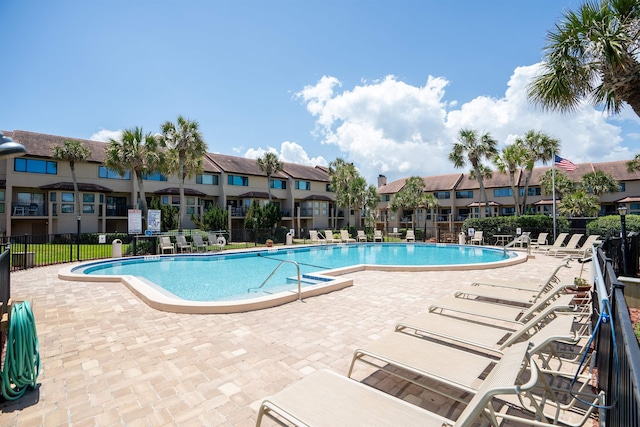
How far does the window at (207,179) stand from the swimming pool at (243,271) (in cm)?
1673

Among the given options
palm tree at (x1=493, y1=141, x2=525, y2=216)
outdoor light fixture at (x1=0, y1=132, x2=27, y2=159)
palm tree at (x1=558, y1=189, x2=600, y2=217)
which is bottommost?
outdoor light fixture at (x1=0, y1=132, x2=27, y2=159)

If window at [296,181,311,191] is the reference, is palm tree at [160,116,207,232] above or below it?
above

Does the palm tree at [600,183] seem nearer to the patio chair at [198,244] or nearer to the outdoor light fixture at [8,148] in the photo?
the patio chair at [198,244]

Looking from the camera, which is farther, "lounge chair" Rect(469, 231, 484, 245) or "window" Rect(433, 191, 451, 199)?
"window" Rect(433, 191, 451, 199)

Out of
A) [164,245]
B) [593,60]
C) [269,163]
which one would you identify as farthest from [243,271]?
[269,163]

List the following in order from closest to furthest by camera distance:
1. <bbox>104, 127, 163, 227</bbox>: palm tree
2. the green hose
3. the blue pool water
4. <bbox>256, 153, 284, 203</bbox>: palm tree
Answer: the green hose, the blue pool water, <bbox>104, 127, 163, 227</bbox>: palm tree, <bbox>256, 153, 284, 203</bbox>: palm tree

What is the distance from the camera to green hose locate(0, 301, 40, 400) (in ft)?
11.5

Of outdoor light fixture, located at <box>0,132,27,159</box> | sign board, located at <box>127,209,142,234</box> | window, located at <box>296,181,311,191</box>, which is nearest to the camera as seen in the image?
outdoor light fixture, located at <box>0,132,27,159</box>

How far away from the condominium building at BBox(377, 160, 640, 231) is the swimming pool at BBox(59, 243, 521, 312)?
16526mm

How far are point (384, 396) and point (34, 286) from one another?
441 inches

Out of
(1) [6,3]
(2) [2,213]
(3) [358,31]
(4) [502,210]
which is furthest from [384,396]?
(4) [502,210]

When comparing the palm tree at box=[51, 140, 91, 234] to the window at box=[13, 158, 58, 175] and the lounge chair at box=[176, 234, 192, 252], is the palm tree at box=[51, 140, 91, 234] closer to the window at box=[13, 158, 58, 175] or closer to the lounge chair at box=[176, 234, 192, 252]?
the window at box=[13, 158, 58, 175]

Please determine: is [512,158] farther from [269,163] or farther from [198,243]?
[198,243]

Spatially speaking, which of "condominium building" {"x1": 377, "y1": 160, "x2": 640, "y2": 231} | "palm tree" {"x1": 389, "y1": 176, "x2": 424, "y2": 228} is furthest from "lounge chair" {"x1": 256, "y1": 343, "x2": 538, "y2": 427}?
"palm tree" {"x1": 389, "y1": 176, "x2": 424, "y2": 228}
